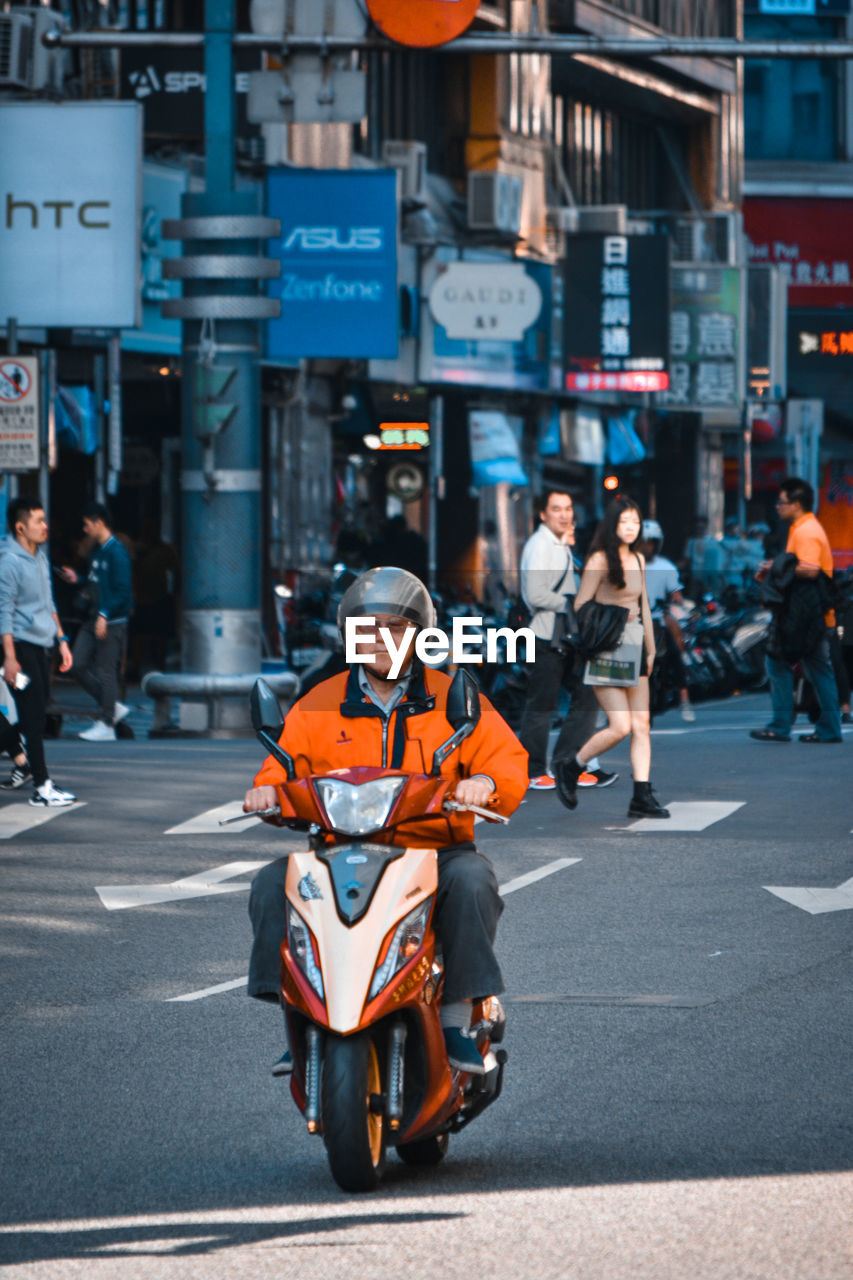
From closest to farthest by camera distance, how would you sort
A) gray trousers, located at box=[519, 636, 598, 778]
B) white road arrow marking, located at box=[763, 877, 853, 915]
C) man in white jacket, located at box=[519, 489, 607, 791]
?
1. white road arrow marking, located at box=[763, 877, 853, 915]
2. gray trousers, located at box=[519, 636, 598, 778]
3. man in white jacket, located at box=[519, 489, 607, 791]

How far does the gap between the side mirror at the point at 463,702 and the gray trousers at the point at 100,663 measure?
1333 centimetres

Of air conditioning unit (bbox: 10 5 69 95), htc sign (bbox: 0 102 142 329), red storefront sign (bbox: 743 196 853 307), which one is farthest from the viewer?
red storefront sign (bbox: 743 196 853 307)

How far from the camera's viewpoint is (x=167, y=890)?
1176cm

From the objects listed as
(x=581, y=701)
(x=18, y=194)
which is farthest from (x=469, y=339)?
(x=581, y=701)

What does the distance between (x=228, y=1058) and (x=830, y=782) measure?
875 cm

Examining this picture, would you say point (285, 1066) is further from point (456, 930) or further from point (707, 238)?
point (707, 238)

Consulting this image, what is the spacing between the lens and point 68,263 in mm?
23125

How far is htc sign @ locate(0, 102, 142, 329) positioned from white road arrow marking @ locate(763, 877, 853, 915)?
12809 mm

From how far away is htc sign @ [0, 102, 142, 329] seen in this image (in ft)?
75.2

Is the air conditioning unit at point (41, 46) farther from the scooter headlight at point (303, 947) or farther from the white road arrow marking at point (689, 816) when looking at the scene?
the scooter headlight at point (303, 947)

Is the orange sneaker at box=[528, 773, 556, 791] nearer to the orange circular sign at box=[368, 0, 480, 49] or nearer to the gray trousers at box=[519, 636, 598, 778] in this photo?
the gray trousers at box=[519, 636, 598, 778]

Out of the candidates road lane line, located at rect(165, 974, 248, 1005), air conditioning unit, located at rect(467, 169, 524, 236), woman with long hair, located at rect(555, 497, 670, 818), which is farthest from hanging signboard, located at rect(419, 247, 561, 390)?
road lane line, located at rect(165, 974, 248, 1005)

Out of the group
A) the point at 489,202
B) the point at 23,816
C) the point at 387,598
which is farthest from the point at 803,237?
the point at 387,598

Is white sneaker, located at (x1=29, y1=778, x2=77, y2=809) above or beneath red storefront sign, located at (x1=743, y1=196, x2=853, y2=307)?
beneath
